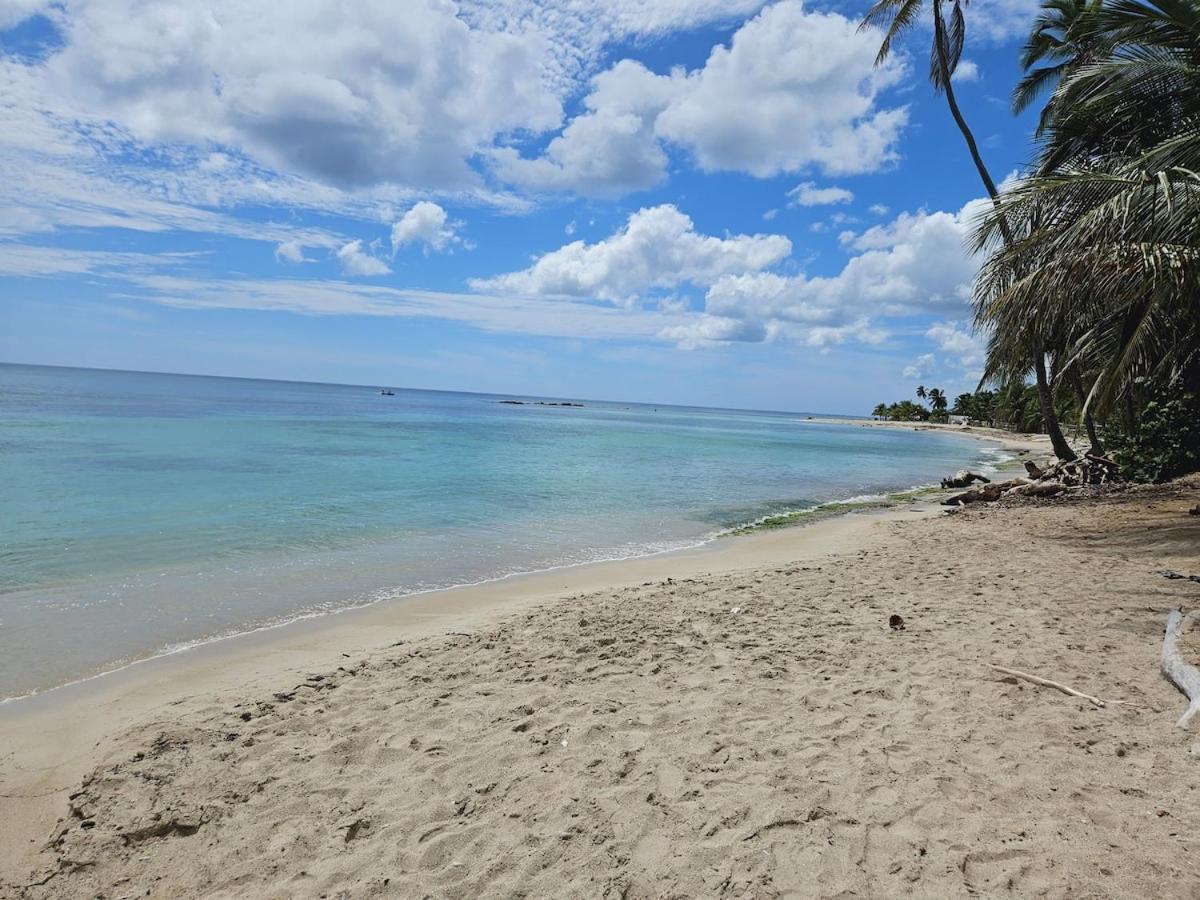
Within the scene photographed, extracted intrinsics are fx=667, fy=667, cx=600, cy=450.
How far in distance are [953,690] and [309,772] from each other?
421 centimetres

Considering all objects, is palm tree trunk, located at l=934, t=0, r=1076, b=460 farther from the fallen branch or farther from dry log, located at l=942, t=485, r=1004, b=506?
the fallen branch

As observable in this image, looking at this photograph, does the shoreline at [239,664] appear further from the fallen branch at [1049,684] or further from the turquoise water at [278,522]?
the fallen branch at [1049,684]

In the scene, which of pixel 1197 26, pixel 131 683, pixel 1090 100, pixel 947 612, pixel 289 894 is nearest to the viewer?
pixel 289 894

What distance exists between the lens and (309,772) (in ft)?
12.8

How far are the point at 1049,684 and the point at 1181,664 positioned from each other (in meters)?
0.87

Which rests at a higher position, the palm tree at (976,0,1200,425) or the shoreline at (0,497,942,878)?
the palm tree at (976,0,1200,425)

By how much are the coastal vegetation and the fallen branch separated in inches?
193

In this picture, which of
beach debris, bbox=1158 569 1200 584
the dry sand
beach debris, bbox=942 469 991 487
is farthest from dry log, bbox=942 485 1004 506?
the dry sand

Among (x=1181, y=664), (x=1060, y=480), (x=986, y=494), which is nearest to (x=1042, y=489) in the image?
(x=986, y=494)

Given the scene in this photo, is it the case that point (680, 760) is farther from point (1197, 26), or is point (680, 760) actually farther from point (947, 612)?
point (1197, 26)

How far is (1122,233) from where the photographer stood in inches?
318

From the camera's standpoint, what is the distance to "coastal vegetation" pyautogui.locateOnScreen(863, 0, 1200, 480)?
8.08 m

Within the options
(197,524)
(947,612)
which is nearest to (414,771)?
(947,612)

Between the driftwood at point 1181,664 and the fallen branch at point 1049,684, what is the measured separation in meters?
0.45
